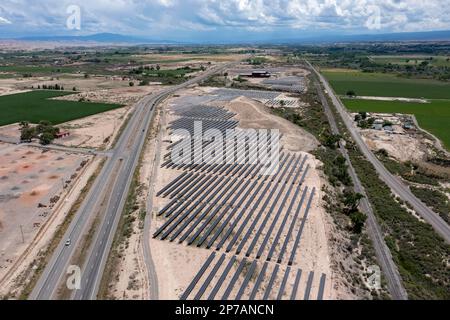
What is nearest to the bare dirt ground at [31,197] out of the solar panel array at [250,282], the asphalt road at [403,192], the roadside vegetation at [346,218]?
the solar panel array at [250,282]

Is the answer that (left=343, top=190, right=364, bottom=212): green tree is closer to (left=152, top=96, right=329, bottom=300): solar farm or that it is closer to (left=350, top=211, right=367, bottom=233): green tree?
(left=350, top=211, right=367, bottom=233): green tree

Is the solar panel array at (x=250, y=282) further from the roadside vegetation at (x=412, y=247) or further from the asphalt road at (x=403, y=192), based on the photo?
the asphalt road at (x=403, y=192)

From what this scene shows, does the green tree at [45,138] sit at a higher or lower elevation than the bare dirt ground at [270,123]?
lower

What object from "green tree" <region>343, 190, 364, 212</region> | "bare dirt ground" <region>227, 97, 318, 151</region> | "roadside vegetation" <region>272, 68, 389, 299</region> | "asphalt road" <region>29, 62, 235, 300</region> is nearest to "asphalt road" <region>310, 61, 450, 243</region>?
"roadside vegetation" <region>272, 68, 389, 299</region>

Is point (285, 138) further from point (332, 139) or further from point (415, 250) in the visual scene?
point (415, 250)

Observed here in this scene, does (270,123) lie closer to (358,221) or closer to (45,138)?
(358,221)
